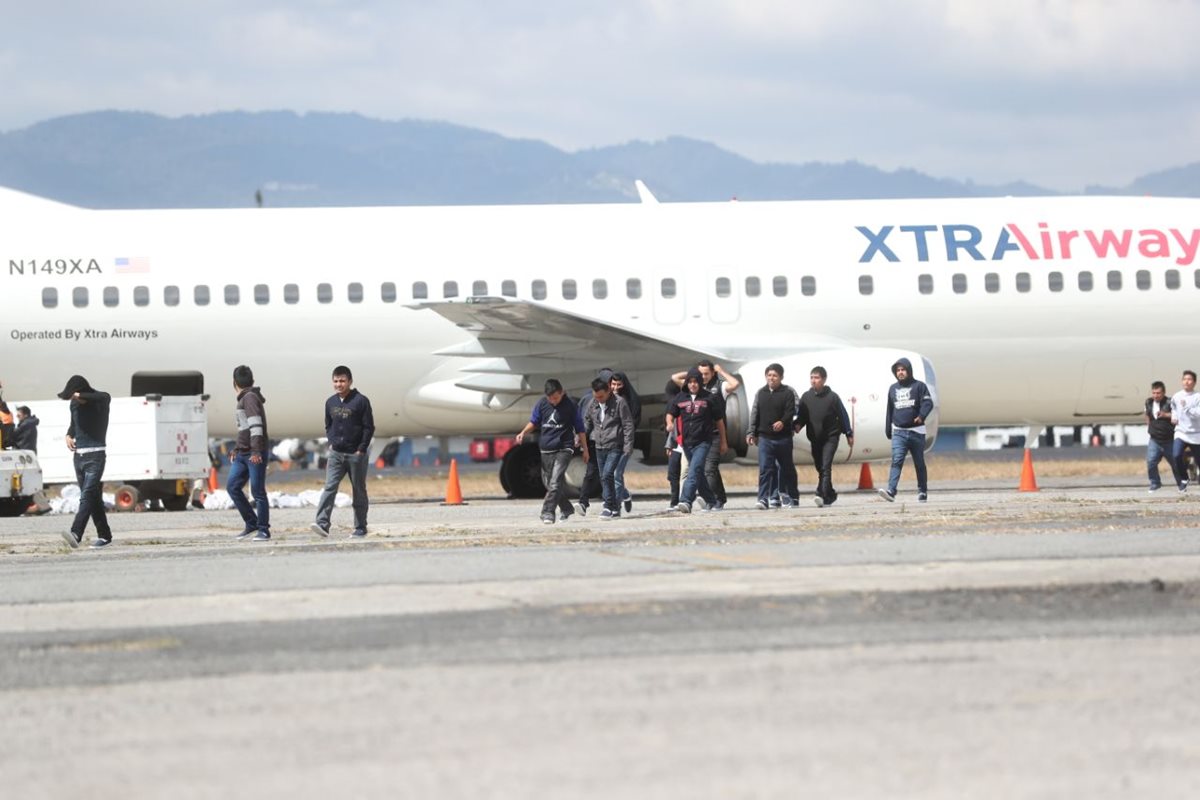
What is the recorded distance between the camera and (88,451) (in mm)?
17094

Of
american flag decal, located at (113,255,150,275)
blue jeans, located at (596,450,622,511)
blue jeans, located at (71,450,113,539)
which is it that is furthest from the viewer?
american flag decal, located at (113,255,150,275)

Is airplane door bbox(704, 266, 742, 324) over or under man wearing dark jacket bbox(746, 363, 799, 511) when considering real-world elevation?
over

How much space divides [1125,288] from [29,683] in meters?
19.6

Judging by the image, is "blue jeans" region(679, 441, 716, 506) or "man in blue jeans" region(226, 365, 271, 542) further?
"blue jeans" region(679, 441, 716, 506)

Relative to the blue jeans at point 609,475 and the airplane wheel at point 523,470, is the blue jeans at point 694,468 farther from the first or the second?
the airplane wheel at point 523,470

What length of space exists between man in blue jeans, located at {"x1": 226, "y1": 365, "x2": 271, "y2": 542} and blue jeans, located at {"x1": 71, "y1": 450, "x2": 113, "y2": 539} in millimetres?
1219

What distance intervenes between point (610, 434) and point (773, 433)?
90.7 inches

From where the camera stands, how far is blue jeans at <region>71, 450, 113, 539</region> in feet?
55.5

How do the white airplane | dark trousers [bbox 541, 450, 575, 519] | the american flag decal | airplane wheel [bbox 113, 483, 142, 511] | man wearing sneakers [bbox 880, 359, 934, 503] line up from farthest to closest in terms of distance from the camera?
1. airplane wheel [bbox 113, 483, 142, 511]
2. the american flag decal
3. the white airplane
4. man wearing sneakers [bbox 880, 359, 934, 503]
5. dark trousers [bbox 541, 450, 575, 519]

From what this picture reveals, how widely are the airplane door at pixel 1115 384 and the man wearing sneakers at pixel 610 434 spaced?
8539mm

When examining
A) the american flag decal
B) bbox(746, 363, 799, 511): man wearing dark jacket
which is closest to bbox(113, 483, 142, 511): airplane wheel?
the american flag decal

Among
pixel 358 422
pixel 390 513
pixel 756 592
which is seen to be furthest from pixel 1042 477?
pixel 756 592

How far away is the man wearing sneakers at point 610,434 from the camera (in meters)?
19.1

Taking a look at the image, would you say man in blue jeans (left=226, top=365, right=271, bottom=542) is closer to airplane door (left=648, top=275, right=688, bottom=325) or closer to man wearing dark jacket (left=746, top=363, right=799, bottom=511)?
man wearing dark jacket (left=746, top=363, right=799, bottom=511)
